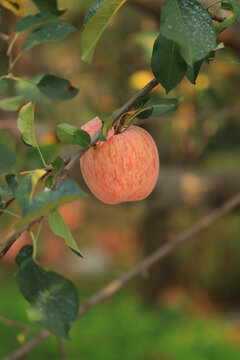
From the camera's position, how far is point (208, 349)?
7.64ft

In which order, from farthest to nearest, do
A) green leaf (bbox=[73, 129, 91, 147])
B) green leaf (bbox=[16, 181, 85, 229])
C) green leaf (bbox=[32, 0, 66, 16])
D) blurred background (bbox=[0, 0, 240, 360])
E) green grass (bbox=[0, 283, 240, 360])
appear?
green grass (bbox=[0, 283, 240, 360]) < blurred background (bbox=[0, 0, 240, 360]) < green leaf (bbox=[32, 0, 66, 16]) < green leaf (bbox=[73, 129, 91, 147]) < green leaf (bbox=[16, 181, 85, 229])

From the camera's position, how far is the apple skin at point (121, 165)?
1.53 ft

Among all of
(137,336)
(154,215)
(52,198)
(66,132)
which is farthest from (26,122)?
(137,336)

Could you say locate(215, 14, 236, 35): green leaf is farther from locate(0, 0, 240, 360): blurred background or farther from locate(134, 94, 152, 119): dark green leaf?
locate(0, 0, 240, 360): blurred background

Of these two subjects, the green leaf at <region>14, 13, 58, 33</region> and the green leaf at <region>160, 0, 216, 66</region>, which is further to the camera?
the green leaf at <region>14, 13, 58, 33</region>

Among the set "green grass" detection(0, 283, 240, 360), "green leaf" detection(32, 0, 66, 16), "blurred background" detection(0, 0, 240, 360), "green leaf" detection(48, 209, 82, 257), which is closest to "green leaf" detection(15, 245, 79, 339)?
"green leaf" detection(48, 209, 82, 257)

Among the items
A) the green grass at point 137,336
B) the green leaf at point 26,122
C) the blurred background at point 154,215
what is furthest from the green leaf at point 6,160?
the green grass at point 137,336

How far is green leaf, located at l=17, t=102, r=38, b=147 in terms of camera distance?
425 millimetres

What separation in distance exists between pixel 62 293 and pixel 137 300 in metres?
2.70

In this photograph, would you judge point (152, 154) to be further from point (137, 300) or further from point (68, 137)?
point (137, 300)

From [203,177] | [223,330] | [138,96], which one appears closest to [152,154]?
[138,96]

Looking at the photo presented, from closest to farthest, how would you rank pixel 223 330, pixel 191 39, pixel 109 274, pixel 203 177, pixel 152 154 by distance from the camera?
1. pixel 191 39
2. pixel 152 154
3. pixel 203 177
4. pixel 223 330
5. pixel 109 274

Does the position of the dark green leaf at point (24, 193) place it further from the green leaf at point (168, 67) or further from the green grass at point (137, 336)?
the green grass at point (137, 336)

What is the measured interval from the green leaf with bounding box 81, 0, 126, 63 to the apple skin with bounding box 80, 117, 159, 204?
0.09 meters
